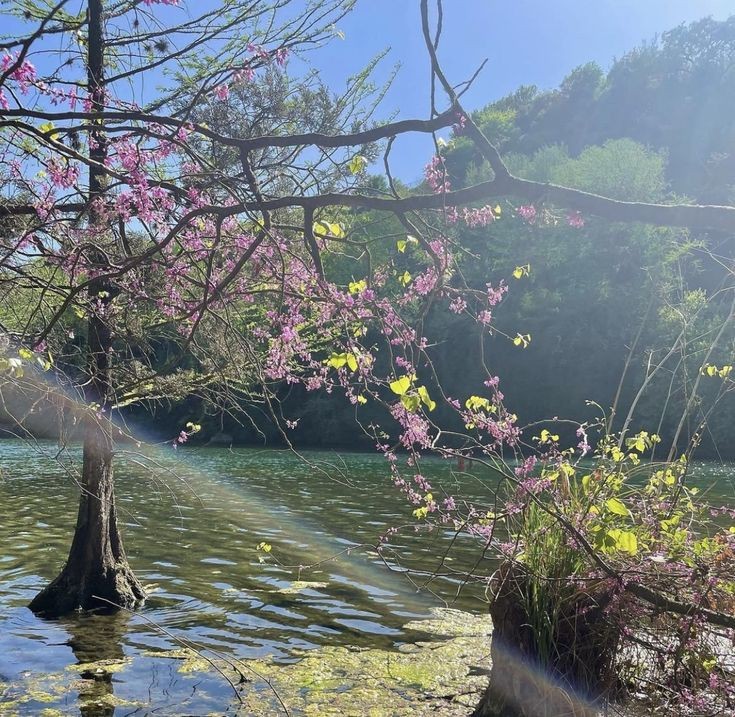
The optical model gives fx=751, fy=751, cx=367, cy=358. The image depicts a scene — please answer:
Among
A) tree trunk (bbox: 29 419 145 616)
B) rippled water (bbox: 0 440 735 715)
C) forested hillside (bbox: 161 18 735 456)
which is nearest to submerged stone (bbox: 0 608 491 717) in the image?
rippled water (bbox: 0 440 735 715)

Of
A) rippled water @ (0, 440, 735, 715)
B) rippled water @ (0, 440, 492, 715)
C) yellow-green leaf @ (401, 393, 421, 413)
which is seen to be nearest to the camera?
yellow-green leaf @ (401, 393, 421, 413)

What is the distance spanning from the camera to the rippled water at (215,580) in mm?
6895

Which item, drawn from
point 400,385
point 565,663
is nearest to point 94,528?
point 565,663

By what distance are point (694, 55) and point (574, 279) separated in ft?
194

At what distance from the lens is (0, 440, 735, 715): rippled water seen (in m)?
6.89

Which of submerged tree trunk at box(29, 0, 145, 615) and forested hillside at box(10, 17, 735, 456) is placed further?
forested hillside at box(10, 17, 735, 456)

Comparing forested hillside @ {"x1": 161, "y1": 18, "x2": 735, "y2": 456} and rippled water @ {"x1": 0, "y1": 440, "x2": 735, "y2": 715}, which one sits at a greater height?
forested hillside @ {"x1": 161, "y1": 18, "x2": 735, "y2": 456}

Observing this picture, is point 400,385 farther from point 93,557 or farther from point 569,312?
point 569,312

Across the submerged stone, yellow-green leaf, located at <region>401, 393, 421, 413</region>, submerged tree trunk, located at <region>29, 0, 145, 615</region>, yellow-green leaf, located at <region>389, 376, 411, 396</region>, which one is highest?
yellow-green leaf, located at <region>389, 376, 411, 396</region>

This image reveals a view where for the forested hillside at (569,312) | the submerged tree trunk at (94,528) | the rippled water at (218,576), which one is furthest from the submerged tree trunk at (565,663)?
the forested hillside at (569,312)

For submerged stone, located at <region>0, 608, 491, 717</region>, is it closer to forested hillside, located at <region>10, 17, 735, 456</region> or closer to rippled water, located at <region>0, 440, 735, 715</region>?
rippled water, located at <region>0, 440, 735, 715</region>

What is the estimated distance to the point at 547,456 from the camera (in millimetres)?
5441

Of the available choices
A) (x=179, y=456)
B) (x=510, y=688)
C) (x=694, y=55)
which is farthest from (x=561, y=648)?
(x=694, y=55)

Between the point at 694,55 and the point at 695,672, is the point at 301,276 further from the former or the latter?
the point at 694,55
